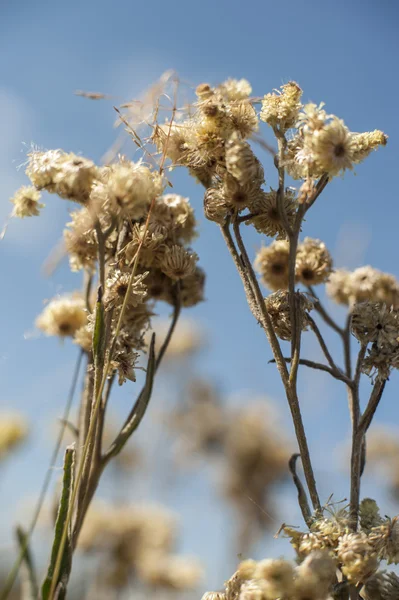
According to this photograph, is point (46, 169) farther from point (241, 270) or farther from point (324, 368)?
point (324, 368)

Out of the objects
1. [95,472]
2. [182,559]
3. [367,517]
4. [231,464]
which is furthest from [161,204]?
[231,464]

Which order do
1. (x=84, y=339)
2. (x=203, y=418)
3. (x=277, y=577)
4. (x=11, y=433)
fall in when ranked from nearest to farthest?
(x=277, y=577)
(x=84, y=339)
(x=11, y=433)
(x=203, y=418)

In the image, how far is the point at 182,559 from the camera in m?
1.84

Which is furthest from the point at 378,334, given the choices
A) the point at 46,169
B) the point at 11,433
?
the point at 11,433

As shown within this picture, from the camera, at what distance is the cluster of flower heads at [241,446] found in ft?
6.64

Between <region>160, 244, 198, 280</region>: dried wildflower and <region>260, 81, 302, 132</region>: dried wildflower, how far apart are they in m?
0.29

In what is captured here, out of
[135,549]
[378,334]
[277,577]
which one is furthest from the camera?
[135,549]

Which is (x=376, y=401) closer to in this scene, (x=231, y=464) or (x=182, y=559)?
(x=182, y=559)

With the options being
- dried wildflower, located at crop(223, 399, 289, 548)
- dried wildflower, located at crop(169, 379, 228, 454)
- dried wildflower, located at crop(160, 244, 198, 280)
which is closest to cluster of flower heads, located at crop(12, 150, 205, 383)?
dried wildflower, located at crop(160, 244, 198, 280)

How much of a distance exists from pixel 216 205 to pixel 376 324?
0.33 m


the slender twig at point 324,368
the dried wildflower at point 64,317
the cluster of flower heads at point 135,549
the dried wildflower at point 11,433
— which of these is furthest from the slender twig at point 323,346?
the cluster of flower heads at point 135,549

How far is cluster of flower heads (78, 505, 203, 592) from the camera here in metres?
1.60

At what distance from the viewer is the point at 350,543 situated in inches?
29.5

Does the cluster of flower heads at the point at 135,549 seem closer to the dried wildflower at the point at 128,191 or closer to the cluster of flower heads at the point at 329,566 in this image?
the cluster of flower heads at the point at 329,566
